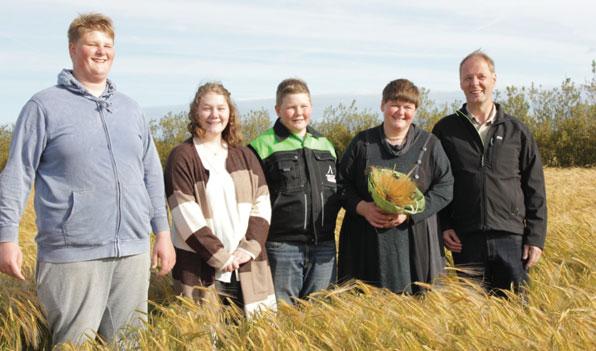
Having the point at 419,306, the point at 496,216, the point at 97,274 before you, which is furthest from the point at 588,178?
the point at 97,274

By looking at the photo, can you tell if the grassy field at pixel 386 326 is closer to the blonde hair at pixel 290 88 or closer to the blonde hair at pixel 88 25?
Result: the blonde hair at pixel 290 88

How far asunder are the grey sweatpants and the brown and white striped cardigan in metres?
0.32

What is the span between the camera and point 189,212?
3.54 meters

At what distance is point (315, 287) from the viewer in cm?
404

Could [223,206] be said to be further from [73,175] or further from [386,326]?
[386,326]

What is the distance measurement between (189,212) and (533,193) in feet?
7.44

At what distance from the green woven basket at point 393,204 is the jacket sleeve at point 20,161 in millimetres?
1819

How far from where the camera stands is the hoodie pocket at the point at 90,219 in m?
3.02

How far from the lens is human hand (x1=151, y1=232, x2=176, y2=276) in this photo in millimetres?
3363

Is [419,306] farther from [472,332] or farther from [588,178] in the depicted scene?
[588,178]

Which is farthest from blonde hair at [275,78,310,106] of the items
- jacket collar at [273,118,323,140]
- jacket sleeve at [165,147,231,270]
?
jacket sleeve at [165,147,231,270]

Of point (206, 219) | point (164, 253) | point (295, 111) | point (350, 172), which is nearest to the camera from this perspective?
point (164, 253)

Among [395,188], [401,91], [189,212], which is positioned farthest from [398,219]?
[189,212]

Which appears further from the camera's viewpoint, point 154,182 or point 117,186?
Result: point 154,182
